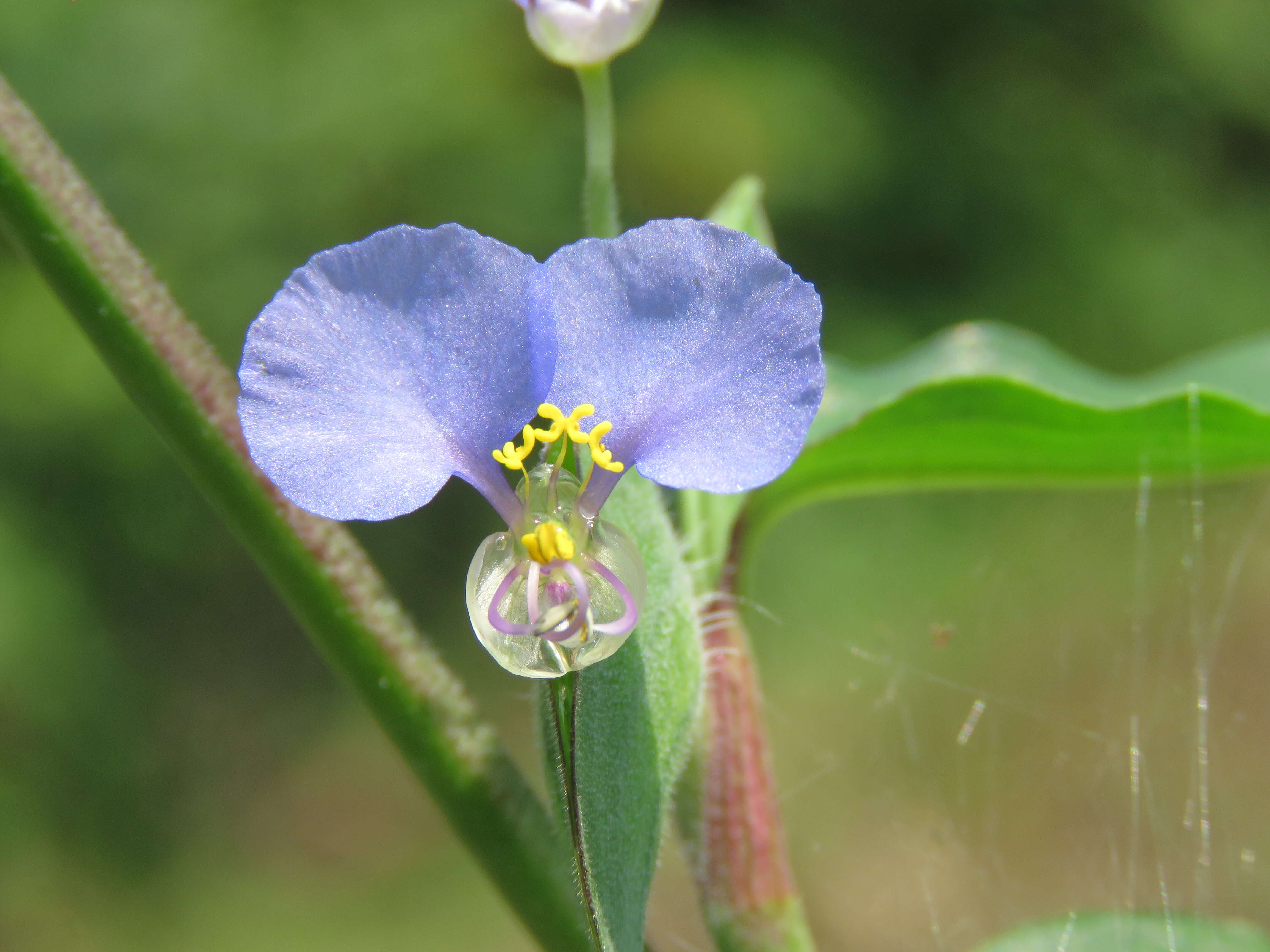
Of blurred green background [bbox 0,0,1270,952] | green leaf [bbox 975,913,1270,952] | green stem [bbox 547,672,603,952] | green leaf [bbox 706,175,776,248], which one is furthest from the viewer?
blurred green background [bbox 0,0,1270,952]

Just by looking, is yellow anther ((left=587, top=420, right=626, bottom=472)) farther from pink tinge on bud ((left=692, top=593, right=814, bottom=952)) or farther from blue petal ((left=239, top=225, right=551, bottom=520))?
pink tinge on bud ((left=692, top=593, right=814, bottom=952))

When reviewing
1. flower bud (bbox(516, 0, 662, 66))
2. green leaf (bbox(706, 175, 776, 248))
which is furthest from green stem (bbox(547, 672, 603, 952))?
green leaf (bbox(706, 175, 776, 248))

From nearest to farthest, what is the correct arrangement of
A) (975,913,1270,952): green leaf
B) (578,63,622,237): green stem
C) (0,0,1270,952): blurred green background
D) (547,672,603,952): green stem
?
(547,672,603,952): green stem
(578,63,622,237): green stem
(975,913,1270,952): green leaf
(0,0,1270,952): blurred green background

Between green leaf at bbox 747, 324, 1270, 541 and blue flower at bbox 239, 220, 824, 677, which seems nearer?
blue flower at bbox 239, 220, 824, 677

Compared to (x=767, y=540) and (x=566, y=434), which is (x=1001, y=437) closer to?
(x=566, y=434)

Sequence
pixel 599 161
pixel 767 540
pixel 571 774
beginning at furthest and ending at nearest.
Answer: pixel 767 540, pixel 599 161, pixel 571 774

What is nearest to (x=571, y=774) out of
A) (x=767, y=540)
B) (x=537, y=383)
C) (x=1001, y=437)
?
(x=537, y=383)

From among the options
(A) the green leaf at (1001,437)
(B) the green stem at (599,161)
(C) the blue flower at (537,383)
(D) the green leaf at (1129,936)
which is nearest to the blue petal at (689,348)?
(C) the blue flower at (537,383)
